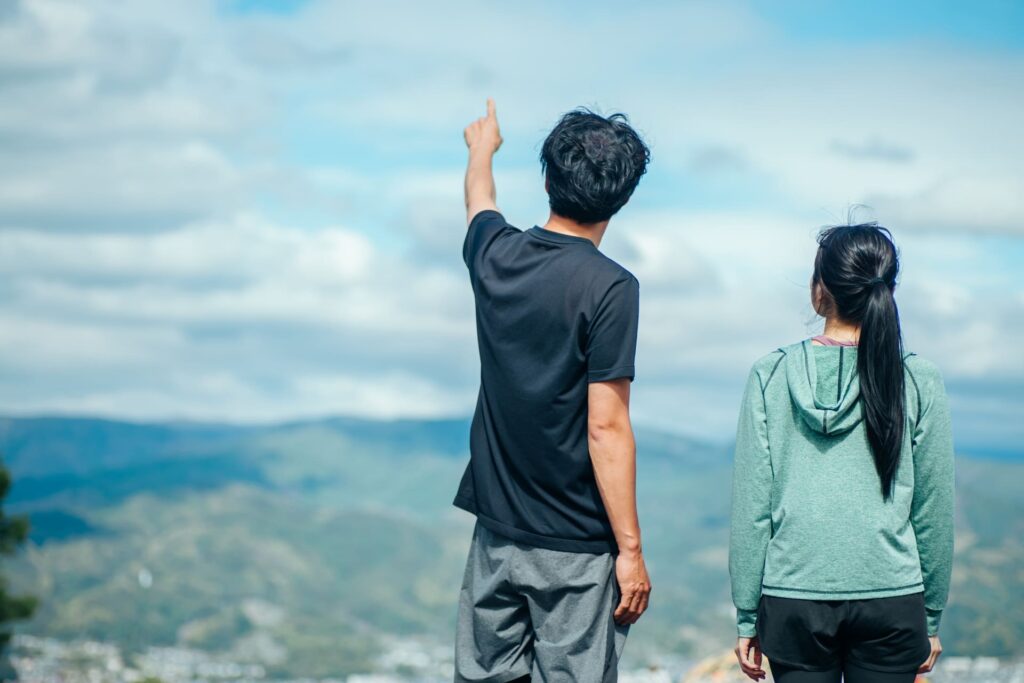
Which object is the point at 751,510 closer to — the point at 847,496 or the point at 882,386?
the point at 847,496

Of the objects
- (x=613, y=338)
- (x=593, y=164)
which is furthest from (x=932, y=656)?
(x=593, y=164)

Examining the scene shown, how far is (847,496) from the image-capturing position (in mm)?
4605

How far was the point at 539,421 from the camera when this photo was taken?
4688 mm

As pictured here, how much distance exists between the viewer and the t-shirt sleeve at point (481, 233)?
5055mm

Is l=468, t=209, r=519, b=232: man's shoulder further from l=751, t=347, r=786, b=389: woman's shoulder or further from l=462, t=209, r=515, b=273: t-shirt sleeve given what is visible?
l=751, t=347, r=786, b=389: woman's shoulder

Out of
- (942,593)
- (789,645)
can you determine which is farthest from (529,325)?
(942,593)

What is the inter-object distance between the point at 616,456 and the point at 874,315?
1175mm

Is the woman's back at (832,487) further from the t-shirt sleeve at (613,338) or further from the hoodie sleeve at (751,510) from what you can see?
the t-shirt sleeve at (613,338)

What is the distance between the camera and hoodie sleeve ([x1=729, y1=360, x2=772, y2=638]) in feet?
15.4

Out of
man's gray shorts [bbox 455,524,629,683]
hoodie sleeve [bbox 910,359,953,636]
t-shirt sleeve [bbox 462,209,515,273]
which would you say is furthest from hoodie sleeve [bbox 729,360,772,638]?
t-shirt sleeve [bbox 462,209,515,273]

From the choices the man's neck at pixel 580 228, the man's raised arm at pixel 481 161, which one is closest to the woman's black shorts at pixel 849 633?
the man's neck at pixel 580 228

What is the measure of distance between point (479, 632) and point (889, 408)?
6.29 ft

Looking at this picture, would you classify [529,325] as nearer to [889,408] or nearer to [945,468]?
[889,408]

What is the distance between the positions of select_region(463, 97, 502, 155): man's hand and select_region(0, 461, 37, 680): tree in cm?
3413
